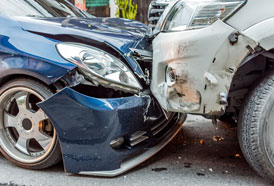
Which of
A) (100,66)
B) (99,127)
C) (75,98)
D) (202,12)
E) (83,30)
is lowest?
(99,127)

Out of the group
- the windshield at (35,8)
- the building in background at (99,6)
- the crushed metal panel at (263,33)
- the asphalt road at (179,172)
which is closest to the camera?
the crushed metal panel at (263,33)

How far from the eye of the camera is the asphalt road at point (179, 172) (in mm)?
2506

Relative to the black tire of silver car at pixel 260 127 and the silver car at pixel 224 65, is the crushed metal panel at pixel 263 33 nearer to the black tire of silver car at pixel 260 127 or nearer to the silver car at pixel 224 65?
the silver car at pixel 224 65

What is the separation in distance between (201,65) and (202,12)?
14.8 inches

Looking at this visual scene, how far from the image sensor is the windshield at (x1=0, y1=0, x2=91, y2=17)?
2934 mm

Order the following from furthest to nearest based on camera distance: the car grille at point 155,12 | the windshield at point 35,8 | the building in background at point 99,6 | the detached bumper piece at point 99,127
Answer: the building in background at point 99,6, the car grille at point 155,12, the windshield at point 35,8, the detached bumper piece at point 99,127

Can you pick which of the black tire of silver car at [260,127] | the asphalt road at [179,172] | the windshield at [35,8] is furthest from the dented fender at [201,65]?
the windshield at [35,8]

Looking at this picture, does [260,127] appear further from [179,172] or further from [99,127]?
[99,127]

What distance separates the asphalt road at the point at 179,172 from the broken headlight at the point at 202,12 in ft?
3.63

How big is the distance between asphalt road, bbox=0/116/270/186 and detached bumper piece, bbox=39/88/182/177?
12 centimetres

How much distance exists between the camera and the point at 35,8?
3260 mm

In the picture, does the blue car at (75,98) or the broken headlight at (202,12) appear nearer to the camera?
Result: the broken headlight at (202,12)

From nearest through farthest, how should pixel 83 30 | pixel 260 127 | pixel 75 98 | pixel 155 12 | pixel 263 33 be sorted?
pixel 263 33, pixel 260 127, pixel 75 98, pixel 83 30, pixel 155 12

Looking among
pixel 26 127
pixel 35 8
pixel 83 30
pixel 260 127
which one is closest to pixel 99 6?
pixel 35 8
